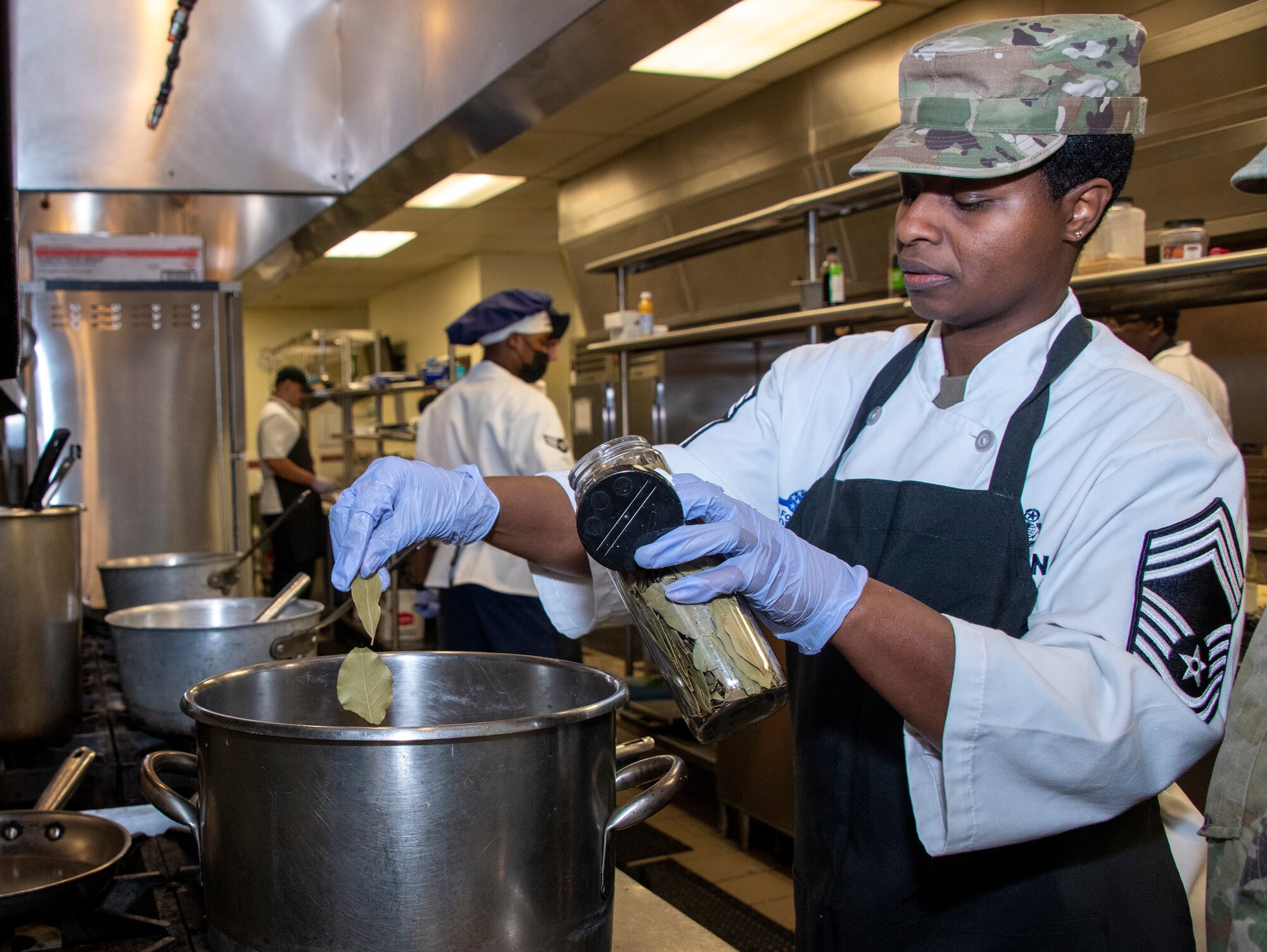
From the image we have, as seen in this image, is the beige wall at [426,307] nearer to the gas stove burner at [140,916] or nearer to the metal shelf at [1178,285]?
the metal shelf at [1178,285]

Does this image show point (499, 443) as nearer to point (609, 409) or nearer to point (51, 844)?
point (609, 409)

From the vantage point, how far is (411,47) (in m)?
2.54

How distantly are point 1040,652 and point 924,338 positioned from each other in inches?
21.6

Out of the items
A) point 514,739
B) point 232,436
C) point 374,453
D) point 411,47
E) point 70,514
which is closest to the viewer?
point 514,739

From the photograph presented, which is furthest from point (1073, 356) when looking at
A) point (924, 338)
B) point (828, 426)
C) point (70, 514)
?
point (70, 514)

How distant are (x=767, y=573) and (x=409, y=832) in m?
0.35

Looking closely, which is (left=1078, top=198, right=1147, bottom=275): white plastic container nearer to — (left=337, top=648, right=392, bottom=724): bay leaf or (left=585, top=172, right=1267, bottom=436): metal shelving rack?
(left=585, top=172, right=1267, bottom=436): metal shelving rack

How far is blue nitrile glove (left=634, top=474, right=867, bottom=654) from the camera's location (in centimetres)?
87

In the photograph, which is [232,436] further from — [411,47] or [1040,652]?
[1040,652]

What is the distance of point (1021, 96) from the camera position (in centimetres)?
108

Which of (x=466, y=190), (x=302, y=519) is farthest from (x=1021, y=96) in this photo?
(x=466, y=190)

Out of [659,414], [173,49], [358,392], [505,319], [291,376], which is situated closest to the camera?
[173,49]

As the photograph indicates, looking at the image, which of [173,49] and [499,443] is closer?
[173,49]

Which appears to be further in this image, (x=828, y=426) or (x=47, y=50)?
(x=47, y=50)
